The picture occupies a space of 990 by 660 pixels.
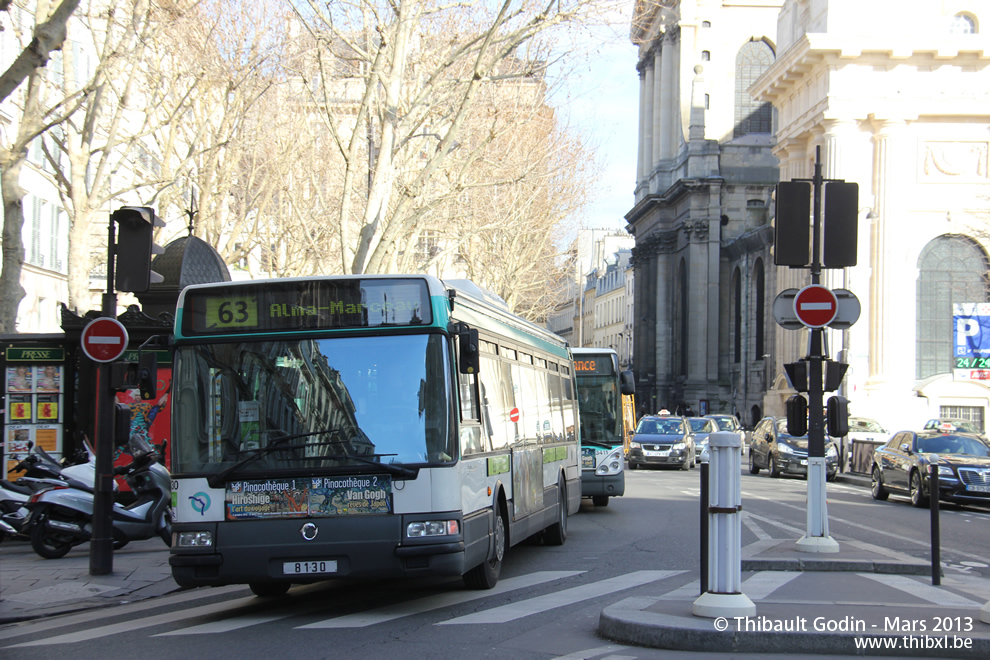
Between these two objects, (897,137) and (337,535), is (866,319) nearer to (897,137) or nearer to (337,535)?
(897,137)

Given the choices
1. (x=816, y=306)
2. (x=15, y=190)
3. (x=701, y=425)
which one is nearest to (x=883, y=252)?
(x=701, y=425)

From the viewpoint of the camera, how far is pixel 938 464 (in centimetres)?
2041

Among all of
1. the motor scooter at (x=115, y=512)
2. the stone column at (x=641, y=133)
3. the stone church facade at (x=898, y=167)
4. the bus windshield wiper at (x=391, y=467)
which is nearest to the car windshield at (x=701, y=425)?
the stone church facade at (x=898, y=167)

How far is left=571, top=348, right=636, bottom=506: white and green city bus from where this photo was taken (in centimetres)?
1989

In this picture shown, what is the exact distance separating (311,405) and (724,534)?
10.5ft

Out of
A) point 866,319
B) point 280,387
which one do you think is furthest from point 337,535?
point 866,319

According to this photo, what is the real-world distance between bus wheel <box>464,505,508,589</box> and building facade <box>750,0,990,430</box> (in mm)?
40490

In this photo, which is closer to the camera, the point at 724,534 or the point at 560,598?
the point at 724,534

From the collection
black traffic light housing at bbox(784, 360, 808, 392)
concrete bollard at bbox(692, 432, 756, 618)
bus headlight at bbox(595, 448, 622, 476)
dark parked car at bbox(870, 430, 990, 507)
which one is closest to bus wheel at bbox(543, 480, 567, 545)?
black traffic light housing at bbox(784, 360, 808, 392)

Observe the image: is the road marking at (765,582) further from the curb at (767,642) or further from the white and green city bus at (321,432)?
the white and green city bus at (321,432)

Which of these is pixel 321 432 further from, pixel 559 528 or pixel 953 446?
pixel 953 446

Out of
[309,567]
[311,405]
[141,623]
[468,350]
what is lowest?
[141,623]

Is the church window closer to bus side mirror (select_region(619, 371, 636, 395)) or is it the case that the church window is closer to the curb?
bus side mirror (select_region(619, 371, 636, 395))

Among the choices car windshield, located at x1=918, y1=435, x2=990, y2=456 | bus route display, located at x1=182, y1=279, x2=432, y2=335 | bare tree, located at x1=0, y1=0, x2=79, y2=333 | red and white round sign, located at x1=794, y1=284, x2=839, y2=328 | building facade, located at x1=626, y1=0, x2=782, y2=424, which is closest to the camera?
bus route display, located at x1=182, y1=279, x2=432, y2=335
